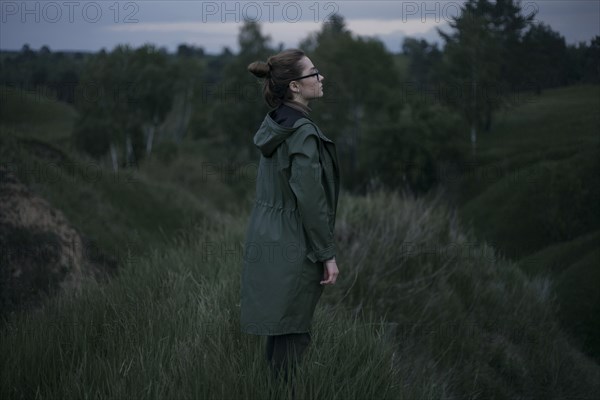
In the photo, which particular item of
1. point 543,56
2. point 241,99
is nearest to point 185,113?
point 241,99

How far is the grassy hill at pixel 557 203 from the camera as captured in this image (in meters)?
10.4

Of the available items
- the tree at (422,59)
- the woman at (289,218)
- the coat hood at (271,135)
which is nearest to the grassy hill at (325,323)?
the woman at (289,218)

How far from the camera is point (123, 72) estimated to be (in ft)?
163

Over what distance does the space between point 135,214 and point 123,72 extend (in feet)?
119

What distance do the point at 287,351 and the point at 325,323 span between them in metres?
1.10

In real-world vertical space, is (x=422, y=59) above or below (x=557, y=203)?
above

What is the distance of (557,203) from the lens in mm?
12844

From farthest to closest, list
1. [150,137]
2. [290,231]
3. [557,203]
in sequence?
[150,137] → [557,203] → [290,231]

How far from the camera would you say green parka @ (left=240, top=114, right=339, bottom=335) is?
3.89 meters

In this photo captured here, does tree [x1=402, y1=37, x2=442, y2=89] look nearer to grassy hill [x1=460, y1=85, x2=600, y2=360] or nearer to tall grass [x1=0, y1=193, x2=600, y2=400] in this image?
grassy hill [x1=460, y1=85, x2=600, y2=360]

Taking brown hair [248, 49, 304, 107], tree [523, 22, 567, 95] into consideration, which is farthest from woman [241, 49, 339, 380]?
tree [523, 22, 567, 95]

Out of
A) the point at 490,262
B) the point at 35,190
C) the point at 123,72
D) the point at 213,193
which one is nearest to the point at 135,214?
the point at 35,190

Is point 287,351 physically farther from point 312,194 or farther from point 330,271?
point 312,194

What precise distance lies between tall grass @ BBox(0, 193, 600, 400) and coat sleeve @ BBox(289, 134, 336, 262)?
711 millimetres
